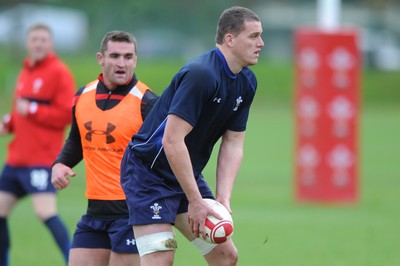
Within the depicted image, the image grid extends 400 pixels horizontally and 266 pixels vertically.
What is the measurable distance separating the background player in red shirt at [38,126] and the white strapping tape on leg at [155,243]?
9.80ft

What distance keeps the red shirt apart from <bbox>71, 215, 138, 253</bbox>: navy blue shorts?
8.63ft

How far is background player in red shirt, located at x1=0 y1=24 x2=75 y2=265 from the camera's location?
29.1 feet

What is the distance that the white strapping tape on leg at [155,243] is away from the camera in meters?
5.79

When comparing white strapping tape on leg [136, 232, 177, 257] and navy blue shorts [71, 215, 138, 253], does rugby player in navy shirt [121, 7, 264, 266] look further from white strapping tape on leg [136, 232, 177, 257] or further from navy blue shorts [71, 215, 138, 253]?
navy blue shorts [71, 215, 138, 253]

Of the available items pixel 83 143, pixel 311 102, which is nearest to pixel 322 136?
pixel 311 102

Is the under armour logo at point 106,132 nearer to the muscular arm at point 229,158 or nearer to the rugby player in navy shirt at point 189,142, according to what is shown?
the rugby player in navy shirt at point 189,142

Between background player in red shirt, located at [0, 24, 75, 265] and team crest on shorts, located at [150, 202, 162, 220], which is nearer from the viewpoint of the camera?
team crest on shorts, located at [150, 202, 162, 220]

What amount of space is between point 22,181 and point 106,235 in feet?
8.52

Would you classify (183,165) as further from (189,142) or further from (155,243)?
(155,243)

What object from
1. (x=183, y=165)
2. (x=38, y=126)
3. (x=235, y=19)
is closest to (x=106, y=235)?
(x=183, y=165)

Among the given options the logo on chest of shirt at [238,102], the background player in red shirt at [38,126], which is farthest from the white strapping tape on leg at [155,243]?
the background player in red shirt at [38,126]

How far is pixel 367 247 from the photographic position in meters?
10.6

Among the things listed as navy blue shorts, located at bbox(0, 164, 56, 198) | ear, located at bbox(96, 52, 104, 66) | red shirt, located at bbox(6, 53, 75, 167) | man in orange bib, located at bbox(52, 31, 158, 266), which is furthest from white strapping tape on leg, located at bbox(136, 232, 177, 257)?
red shirt, located at bbox(6, 53, 75, 167)

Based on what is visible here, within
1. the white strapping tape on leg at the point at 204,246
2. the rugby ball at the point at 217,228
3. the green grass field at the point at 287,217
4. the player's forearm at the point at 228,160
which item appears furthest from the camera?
the green grass field at the point at 287,217
